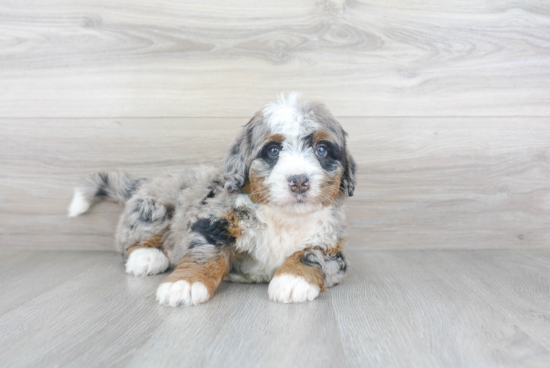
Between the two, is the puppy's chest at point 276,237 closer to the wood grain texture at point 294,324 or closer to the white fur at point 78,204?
the wood grain texture at point 294,324

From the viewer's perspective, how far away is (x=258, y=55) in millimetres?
2900

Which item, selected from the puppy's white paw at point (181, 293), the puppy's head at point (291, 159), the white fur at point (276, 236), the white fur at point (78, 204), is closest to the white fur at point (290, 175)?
the puppy's head at point (291, 159)

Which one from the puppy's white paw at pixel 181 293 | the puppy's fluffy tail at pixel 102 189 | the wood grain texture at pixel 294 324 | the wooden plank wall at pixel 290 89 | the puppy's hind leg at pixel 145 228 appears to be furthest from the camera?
the wooden plank wall at pixel 290 89

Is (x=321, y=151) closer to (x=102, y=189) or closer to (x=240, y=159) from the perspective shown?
(x=240, y=159)

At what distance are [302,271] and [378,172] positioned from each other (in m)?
1.29

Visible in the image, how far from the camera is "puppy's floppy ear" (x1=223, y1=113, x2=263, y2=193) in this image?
6.89ft

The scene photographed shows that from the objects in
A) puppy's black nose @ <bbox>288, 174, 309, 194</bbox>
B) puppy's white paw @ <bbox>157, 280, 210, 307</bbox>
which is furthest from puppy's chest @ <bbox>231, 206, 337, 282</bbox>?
puppy's white paw @ <bbox>157, 280, 210, 307</bbox>

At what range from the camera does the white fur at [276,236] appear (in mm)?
2117

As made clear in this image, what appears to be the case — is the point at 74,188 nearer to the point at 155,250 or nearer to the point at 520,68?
the point at 155,250

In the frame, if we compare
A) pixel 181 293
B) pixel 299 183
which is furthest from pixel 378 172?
pixel 181 293

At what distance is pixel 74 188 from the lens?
2998 millimetres

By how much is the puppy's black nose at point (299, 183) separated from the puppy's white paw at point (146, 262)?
986mm

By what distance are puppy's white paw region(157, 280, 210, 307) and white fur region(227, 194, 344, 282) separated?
0.35m

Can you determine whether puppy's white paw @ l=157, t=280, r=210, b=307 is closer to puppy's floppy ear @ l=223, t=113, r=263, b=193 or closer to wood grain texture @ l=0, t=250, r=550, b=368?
wood grain texture @ l=0, t=250, r=550, b=368
